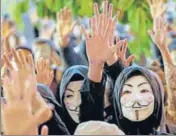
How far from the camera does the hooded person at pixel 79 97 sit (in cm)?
204

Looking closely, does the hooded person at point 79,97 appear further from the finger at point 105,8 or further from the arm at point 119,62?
the finger at point 105,8

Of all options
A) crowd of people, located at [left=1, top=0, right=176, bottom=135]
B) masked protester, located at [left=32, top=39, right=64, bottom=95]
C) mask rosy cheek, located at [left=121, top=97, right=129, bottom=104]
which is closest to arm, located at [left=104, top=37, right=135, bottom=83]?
crowd of people, located at [left=1, top=0, right=176, bottom=135]

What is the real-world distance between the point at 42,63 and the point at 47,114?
26cm

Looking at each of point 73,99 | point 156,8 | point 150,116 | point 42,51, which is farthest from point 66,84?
point 156,8

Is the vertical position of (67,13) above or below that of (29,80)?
above

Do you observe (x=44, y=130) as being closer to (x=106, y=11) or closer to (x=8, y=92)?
(x=8, y=92)

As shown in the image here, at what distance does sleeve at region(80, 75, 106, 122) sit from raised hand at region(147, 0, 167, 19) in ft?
1.26

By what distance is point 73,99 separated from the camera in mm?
2100

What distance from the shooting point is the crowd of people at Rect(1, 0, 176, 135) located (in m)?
2.03

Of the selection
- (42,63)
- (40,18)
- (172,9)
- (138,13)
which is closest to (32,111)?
(42,63)

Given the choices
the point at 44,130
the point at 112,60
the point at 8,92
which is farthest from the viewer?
the point at 112,60

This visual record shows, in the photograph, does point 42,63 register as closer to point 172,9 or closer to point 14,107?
point 14,107

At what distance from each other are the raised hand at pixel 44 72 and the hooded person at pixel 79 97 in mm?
66

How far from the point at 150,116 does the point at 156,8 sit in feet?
1.69
